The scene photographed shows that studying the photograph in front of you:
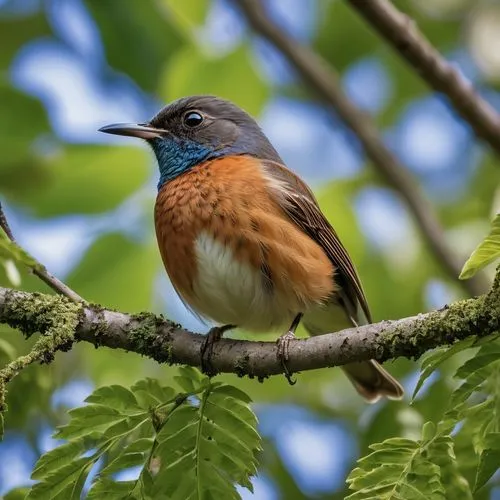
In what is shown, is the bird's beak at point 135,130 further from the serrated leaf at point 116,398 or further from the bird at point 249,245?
the serrated leaf at point 116,398

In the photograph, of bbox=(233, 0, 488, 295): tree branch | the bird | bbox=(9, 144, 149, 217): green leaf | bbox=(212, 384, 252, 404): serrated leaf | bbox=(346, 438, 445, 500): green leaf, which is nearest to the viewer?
bbox=(346, 438, 445, 500): green leaf

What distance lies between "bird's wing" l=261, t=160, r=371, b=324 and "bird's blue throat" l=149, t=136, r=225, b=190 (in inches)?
20.9

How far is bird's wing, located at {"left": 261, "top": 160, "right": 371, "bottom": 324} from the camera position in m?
5.97

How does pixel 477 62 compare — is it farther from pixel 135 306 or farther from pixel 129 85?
pixel 135 306

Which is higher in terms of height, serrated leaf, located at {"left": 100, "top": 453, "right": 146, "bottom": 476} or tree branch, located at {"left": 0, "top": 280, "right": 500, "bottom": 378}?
tree branch, located at {"left": 0, "top": 280, "right": 500, "bottom": 378}

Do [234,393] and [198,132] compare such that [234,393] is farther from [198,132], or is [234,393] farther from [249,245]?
[198,132]

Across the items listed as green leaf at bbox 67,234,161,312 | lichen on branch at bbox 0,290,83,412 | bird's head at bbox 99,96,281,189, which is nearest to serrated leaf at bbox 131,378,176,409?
lichen on branch at bbox 0,290,83,412

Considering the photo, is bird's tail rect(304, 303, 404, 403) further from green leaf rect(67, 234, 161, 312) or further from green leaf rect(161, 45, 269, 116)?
green leaf rect(161, 45, 269, 116)

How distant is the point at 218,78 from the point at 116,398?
3244mm

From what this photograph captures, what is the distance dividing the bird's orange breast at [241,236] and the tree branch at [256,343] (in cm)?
97

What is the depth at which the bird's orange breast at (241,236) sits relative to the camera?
548 cm

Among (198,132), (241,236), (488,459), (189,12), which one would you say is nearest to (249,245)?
(241,236)

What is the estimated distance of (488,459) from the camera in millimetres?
3195

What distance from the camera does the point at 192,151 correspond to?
21.8ft
